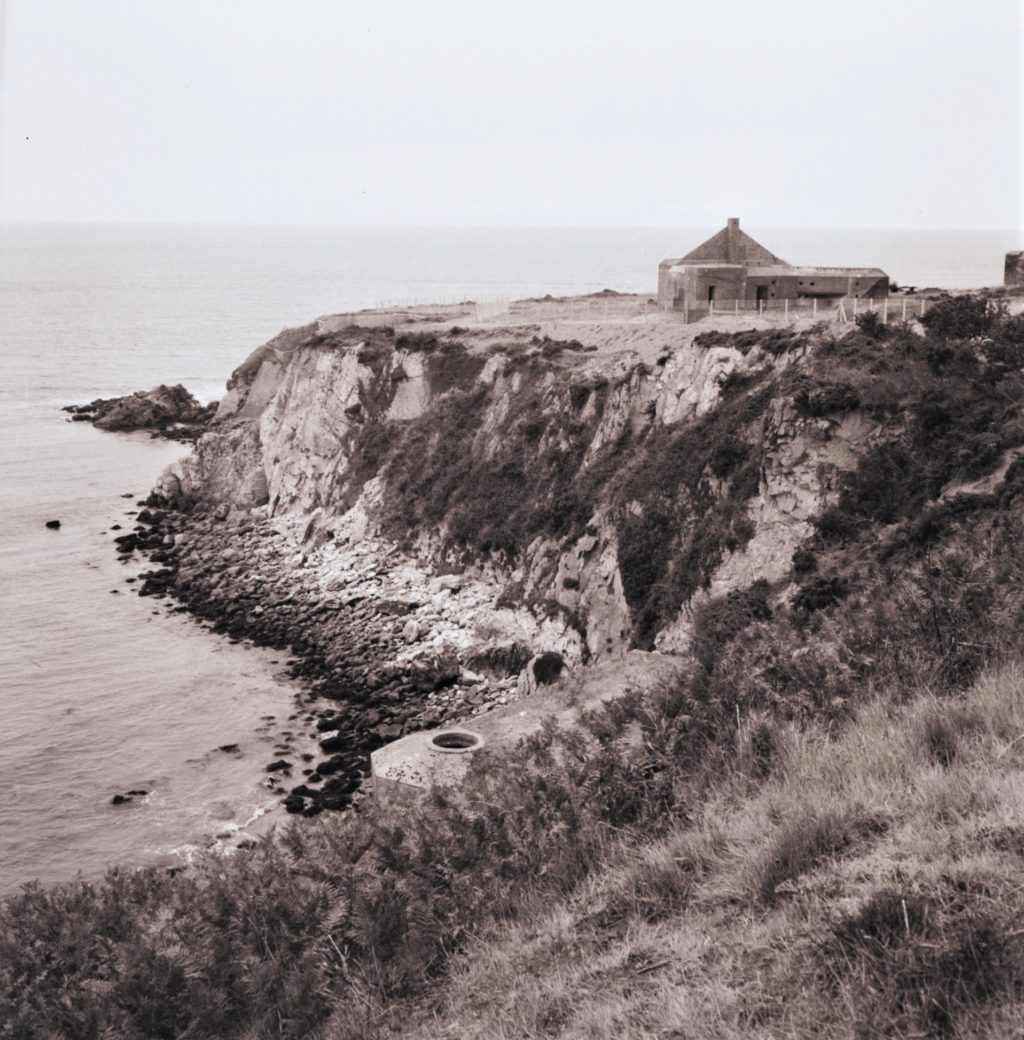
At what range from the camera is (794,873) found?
24.6 ft

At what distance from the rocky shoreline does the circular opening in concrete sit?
16.6ft

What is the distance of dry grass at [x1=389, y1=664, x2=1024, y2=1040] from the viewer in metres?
5.74

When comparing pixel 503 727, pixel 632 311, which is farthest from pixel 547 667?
pixel 632 311

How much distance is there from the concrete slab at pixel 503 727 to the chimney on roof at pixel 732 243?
32.9 metres

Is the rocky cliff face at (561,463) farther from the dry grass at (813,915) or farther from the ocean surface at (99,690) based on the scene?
the dry grass at (813,915)

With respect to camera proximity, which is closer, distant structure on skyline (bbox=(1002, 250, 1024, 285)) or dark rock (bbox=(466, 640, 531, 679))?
dark rock (bbox=(466, 640, 531, 679))

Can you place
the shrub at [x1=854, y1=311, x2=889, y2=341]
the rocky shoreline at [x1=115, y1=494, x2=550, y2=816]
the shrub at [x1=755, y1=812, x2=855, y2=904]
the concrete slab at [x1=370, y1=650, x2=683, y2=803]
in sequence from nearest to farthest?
the shrub at [x1=755, y1=812, x2=855, y2=904] < the concrete slab at [x1=370, y1=650, x2=683, y2=803] < the rocky shoreline at [x1=115, y1=494, x2=550, y2=816] < the shrub at [x1=854, y1=311, x2=889, y2=341]

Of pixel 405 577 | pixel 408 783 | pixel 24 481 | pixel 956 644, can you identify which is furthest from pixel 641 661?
pixel 24 481

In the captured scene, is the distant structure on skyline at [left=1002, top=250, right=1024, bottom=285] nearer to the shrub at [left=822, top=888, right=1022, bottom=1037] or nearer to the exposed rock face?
the shrub at [left=822, top=888, right=1022, bottom=1037]

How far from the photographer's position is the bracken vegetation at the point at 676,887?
6191mm

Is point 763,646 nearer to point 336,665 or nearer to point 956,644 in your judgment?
point 956,644

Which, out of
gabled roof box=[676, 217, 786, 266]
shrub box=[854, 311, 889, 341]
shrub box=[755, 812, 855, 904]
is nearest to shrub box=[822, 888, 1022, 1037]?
shrub box=[755, 812, 855, 904]

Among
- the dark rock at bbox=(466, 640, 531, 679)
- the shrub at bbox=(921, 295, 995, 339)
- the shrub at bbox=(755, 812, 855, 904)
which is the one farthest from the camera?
the dark rock at bbox=(466, 640, 531, 679)

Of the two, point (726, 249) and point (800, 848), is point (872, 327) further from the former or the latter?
point (800, 848)
